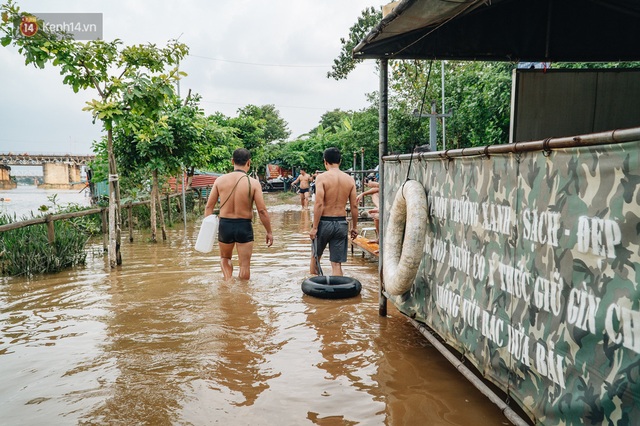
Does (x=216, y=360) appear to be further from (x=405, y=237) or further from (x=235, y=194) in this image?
(x=235, y=194)

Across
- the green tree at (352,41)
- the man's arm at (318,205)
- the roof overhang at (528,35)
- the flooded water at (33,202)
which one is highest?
the green tree at (352,41)

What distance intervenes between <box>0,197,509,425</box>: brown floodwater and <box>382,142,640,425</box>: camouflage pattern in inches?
26.3

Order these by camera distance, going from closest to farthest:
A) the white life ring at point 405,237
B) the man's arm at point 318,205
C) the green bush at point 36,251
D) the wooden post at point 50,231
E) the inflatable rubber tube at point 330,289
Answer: the white life ring at point 405,237 < the inflatable rubber tube at point 330,289 < the man's arm at point 318,205 < the green bush at point 36,251 < the wooden post at point 50,231

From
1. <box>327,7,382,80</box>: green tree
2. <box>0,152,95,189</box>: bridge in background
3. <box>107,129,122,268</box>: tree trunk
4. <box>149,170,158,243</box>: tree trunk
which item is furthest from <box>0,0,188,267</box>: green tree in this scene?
<box>0,152,95,189</box>: bridge in background

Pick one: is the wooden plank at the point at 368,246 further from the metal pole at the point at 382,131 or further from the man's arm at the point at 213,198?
the man's arm at the point at 213,198

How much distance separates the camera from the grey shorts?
21.4 feet

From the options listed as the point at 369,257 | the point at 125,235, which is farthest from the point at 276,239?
the point at 125,235

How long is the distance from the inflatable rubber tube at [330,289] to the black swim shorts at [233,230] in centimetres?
110

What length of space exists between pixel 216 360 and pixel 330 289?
2.13 meters

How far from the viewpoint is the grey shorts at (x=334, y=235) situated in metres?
6.51

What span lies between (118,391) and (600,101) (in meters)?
6.03

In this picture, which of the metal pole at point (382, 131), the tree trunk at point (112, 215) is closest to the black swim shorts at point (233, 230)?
the metal pole at point (382, 131)

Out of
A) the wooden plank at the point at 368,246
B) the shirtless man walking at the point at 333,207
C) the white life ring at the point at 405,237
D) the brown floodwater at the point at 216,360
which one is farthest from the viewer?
the wooden plank at the point at 368,246

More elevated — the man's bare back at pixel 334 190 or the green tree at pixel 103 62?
the green tree at pixel 103 62
